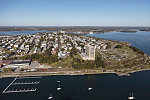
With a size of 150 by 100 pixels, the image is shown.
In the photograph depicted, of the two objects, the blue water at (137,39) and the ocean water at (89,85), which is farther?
the blue water at (137,39)

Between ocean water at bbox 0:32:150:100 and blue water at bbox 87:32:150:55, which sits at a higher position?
blue water at bbox 87:32:150:55

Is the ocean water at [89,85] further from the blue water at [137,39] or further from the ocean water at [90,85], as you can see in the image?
the blue water at [137,39]

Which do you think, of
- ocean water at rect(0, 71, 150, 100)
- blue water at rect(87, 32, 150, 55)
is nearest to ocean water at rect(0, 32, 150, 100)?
ocean water at rect(0, 71, 150, 100)

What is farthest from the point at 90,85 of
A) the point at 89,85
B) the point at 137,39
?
the point at 137,39

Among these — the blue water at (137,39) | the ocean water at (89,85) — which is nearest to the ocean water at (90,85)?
the ocean water at (89,85)

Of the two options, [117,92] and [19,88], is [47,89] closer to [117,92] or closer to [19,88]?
[19,88]

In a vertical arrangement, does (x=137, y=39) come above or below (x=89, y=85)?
above

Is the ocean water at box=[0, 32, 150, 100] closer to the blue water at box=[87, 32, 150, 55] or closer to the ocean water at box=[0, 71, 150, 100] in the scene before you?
the ocean water at box=[0, 71, 150, 100]

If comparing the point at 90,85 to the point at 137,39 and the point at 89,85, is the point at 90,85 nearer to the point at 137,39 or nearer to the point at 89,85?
the point at 89,85
